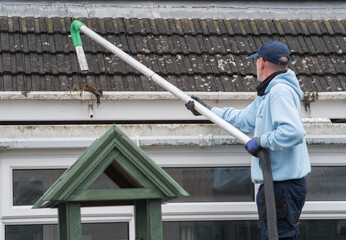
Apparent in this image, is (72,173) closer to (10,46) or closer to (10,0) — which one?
(10,46)

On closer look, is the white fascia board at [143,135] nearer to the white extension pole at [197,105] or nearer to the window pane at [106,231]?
the white extension pole at [197,105]

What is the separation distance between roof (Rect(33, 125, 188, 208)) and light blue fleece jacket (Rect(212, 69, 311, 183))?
3.61 ft

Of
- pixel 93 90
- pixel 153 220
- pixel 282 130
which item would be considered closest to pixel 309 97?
pixel 93 90

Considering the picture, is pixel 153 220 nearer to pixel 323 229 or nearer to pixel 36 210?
pixel 36 210

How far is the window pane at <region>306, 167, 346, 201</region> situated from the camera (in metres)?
5.54

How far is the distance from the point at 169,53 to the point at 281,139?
2015 mm

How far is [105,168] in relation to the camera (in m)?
3.60

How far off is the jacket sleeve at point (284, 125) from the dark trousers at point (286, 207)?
0.86 ft

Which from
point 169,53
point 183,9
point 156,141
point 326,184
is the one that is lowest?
point 326,184

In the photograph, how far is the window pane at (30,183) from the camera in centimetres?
527

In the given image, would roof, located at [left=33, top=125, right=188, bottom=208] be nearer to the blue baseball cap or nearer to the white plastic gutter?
the blue baseball cap

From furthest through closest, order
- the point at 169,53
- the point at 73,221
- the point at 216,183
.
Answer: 1. the point at 169,53
2. the point at 216,183
3. the point at 73,221

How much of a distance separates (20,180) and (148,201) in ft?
5.97

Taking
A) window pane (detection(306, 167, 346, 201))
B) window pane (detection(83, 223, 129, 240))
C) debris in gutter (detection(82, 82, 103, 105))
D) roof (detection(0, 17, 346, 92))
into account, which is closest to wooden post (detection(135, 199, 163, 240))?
window pane (detection(83, 223, 129, 240))
